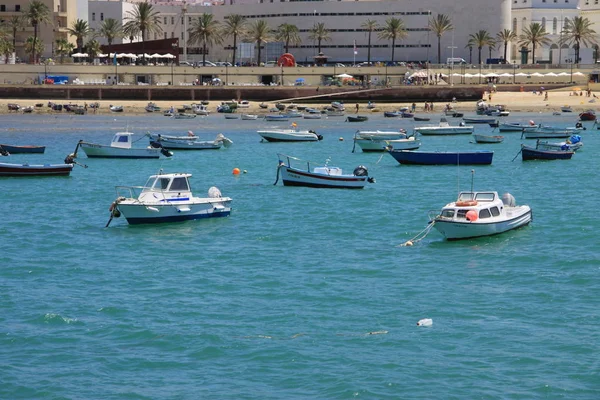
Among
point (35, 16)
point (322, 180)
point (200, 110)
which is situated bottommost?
point (322, 180)

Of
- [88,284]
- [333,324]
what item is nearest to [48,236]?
[88,284]

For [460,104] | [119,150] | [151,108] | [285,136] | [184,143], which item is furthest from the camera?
[460,104]

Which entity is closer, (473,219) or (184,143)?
(473,219)

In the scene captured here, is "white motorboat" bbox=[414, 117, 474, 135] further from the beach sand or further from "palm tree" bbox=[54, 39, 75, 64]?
"palm tree" bbox=[54, 39, 75, 64]

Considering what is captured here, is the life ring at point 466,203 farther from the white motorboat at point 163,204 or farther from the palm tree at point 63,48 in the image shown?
the palm tree at point 63,48

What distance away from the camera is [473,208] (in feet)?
163

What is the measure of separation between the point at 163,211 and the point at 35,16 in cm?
13676

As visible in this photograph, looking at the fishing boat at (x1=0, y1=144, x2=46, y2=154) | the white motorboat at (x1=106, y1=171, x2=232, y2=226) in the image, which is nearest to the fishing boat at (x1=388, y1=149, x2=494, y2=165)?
the fishing boat at (x1=0, y1=144, x2=46, y2=154)

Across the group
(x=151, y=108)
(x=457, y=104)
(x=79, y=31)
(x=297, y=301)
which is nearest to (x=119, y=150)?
(x=297, y=301)

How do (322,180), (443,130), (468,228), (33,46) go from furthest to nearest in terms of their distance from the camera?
(33,46) → (443,130) → (322,180) → (468,228)

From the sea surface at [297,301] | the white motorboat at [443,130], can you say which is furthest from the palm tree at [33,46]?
the sea surface at [297,301]

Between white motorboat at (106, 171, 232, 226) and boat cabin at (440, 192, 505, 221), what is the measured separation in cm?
1238

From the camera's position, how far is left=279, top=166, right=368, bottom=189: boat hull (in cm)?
6856

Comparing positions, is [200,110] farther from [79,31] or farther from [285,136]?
[79,31]
